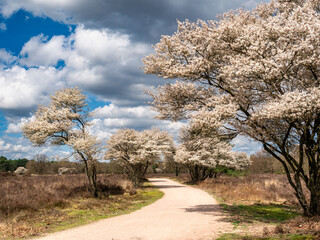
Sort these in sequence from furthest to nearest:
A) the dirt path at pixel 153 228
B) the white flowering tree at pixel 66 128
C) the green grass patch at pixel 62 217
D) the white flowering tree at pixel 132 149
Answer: the white flowering tree at pixel 132 149 → the white flowering tree at pixel 66 128 → the green grass patch at pixel 62 217 → the dirt path at pixel 153 228

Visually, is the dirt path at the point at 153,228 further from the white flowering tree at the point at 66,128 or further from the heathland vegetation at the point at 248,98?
the white flowering tree at the point at 66,128

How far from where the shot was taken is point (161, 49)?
15.6 meters

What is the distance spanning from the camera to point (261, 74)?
11.4 meters

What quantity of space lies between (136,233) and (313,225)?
7.20m

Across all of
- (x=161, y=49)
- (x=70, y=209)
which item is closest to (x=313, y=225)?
(x=161, y=49)

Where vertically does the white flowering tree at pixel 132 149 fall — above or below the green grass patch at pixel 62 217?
above

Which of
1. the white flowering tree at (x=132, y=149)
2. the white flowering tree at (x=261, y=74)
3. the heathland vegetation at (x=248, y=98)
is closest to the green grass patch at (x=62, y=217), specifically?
the heathland vegetation at (x=248, y=98)

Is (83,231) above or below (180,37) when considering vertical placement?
below

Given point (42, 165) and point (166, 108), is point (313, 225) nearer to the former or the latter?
point (166, 108)

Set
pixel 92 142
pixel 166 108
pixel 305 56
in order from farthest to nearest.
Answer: pixel 92 142 < pixel 166 108 < pixel 305 56

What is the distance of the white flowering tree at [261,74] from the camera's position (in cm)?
1098

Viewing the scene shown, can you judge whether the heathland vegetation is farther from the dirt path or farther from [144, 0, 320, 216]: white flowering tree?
the dirt path

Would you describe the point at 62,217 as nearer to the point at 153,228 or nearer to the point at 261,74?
the point at 153,228

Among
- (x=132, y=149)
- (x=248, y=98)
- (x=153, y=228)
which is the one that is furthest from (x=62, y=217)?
(x=132, y=149)
